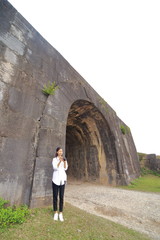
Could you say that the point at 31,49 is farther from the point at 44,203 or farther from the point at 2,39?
the point at 44,203

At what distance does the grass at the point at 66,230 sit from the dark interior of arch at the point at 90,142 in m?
5.16

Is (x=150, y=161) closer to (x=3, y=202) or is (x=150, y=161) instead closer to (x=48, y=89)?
(x=48, y=89)

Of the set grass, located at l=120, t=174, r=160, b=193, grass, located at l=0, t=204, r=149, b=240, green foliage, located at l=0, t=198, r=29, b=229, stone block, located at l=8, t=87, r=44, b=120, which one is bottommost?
grass, located at l=120, t=174, r=160, b=193

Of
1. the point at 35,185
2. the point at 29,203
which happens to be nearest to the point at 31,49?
the point at 35,185

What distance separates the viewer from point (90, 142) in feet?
28.8

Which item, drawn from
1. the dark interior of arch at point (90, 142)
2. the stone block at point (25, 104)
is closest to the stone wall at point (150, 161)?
the dark interior of arch at point (90, 142)

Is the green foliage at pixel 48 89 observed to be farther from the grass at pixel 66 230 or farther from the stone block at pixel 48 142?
the grass at pixel 66 230

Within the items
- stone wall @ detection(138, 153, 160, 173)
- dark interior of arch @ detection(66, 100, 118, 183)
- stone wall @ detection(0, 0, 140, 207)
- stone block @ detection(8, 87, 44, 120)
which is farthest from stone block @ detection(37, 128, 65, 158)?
stone wall @ detection(138, 153, 160, 173)

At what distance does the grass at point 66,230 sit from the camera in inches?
76.0

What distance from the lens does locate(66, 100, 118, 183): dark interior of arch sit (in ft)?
26.0

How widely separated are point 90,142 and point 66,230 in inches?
262

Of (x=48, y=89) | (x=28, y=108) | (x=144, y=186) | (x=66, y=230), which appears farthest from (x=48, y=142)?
(x=144, y=186)

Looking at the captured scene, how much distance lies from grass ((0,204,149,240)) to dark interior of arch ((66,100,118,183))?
5.16m

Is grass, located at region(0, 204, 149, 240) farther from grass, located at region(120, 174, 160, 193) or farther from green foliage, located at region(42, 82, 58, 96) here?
grass, located at region(120, 174, 160, 193)
